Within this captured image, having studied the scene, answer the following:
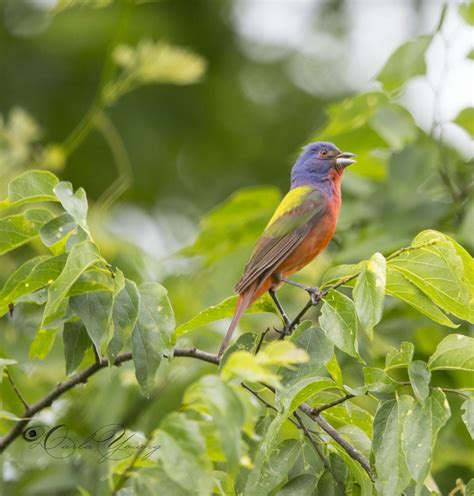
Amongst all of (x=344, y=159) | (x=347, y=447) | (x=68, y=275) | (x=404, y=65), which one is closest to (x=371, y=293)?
(x=347, y=447)

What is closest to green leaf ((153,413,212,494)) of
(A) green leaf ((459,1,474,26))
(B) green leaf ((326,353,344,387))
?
(B) green leaf ((326,353,344,387))

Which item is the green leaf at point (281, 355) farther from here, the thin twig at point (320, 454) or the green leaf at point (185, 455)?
the thin twig at point (320, 454)

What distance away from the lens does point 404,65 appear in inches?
199

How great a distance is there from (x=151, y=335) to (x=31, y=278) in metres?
0.41

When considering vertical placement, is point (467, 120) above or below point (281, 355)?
below

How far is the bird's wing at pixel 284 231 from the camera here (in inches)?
175

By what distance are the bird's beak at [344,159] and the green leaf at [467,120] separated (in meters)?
0.63

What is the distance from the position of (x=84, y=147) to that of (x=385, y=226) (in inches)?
214

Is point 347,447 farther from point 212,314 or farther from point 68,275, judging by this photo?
point 68,275

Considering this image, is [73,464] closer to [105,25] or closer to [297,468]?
[297,468]

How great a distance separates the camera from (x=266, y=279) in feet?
14.5

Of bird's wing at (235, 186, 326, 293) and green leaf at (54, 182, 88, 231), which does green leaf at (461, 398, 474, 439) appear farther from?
bird's wing at (235, 186, 326, 293)

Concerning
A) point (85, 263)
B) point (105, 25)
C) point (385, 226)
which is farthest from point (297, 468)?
point (105, 25)

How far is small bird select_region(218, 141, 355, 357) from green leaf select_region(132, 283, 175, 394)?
0.85 m
